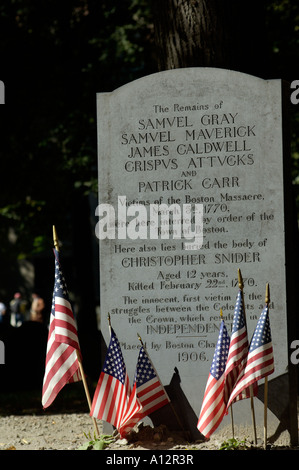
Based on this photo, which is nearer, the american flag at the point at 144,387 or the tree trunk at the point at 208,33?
the american flag at the point at 144,387

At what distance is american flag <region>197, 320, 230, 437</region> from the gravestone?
0.45m

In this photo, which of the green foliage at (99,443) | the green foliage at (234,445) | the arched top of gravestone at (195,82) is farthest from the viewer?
the arched top of gravestone at (195,82)

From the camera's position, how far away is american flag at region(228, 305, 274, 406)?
625 centimetres

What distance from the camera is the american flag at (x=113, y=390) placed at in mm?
6645

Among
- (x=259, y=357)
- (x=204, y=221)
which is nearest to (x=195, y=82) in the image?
(x=204, y=221)

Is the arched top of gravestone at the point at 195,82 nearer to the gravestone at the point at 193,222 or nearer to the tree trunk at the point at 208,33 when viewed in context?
the gravestone at the point at 193,222

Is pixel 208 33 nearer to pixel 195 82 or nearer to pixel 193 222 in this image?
pixel 195 82

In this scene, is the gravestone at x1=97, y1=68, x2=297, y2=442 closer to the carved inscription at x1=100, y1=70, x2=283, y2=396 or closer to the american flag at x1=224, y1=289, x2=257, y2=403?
the carved inscription at x1=100, y1=70, x2=283, y2=396

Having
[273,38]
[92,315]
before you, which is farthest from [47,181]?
[273,38]

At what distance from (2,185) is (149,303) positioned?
12711 millimetres

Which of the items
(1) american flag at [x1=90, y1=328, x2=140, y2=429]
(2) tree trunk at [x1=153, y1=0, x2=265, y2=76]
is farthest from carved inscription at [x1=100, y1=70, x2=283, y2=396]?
(2) tree trunk at [x1=153, y1=0, x2=265, y2=76]

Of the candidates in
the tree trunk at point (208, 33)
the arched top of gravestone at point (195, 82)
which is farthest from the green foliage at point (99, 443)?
the tree trunk at point (208, 33)

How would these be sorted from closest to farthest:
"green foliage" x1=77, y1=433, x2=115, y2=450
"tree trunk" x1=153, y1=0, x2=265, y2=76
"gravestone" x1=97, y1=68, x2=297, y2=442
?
1. "green foliage" x1=77, y1=433, x2=115, y2=450
2. "gravestone" x1=97, y1=68, x2=297, y2=442
3. "tree trunk" x1=153, y1=0, x2=265, y2=76

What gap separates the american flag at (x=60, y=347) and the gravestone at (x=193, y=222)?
504 mm
